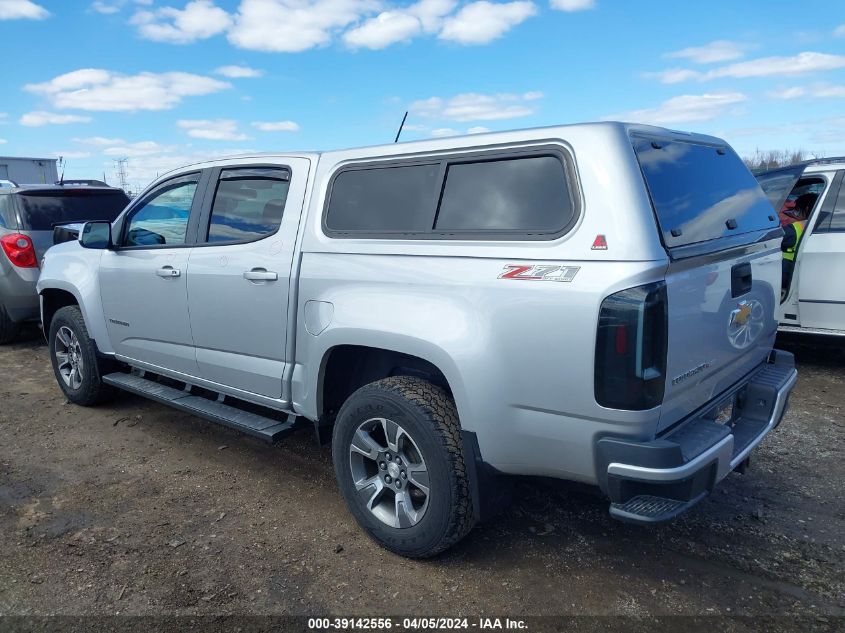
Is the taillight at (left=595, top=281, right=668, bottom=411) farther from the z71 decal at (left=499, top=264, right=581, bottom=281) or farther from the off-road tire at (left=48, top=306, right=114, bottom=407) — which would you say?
the off-road tire at (left=48, top=306, right=114, bottom=407)

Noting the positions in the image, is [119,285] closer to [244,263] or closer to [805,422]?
[244,263]

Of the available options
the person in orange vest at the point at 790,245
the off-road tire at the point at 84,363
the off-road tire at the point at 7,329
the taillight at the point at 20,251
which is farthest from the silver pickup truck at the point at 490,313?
the off-road tire at the point at 7,329

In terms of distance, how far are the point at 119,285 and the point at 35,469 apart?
4.33ft


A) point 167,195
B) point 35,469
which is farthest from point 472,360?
point 35,469

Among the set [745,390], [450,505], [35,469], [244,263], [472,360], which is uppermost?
[244,263]

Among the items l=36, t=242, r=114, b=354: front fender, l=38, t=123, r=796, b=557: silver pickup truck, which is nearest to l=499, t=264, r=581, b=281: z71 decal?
l=38, t=123, r=796, b=557: silver pickup truck

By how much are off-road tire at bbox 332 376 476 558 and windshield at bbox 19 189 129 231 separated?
5.80m

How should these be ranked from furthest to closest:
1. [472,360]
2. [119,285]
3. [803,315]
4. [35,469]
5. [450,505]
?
1. [803,315]
2. [119,285]
3. [35,469]
4. [450,505]
5. [472,360]

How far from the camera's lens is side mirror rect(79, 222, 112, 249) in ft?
14.9

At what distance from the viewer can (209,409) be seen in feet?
12.9

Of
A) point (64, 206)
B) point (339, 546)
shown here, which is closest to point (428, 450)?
point (339, 546)

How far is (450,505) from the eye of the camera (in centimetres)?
272

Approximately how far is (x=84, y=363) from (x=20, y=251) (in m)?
2.77

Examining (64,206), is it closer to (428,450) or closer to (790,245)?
(428,450)
